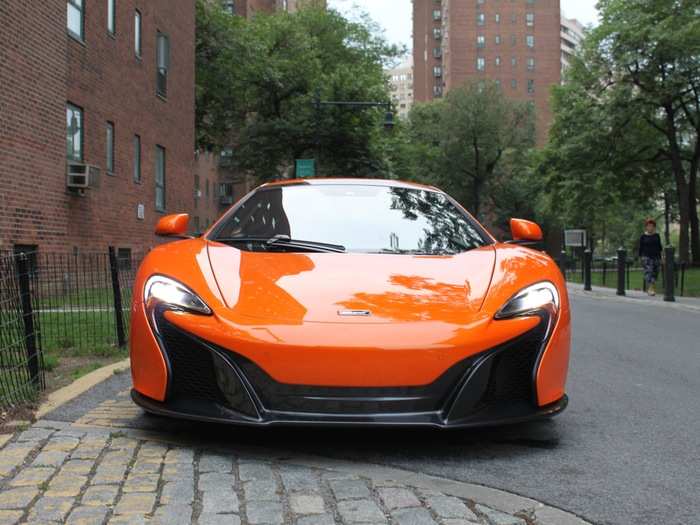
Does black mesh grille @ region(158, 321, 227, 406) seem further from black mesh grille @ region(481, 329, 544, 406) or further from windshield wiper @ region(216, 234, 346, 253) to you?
black mesh grille @ region(481, 329, 544, 406)

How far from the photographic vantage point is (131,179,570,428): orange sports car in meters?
3.28

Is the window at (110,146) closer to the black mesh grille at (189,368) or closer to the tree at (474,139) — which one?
the black mesh grille at (189,368)

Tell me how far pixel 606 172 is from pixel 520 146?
3246 cm

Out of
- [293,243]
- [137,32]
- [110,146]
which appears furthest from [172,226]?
[137,32]

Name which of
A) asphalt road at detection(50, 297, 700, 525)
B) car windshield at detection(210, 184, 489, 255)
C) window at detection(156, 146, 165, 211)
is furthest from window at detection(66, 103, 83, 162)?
car windshield at detection(210, 184, 489, 255)

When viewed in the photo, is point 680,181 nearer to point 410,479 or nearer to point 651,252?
point 651,252

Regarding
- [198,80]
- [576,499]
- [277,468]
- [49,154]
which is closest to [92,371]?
[277,468]

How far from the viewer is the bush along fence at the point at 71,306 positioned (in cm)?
450

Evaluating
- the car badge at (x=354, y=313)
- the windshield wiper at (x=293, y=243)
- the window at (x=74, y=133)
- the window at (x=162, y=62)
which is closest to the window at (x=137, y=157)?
the window at (x=162, y=62)

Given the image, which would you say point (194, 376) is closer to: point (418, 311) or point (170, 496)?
point (170, 496)

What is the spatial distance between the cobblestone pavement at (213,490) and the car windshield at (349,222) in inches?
53.2

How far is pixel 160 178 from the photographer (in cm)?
2142

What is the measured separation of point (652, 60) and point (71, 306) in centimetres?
2830

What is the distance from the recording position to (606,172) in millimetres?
32438
